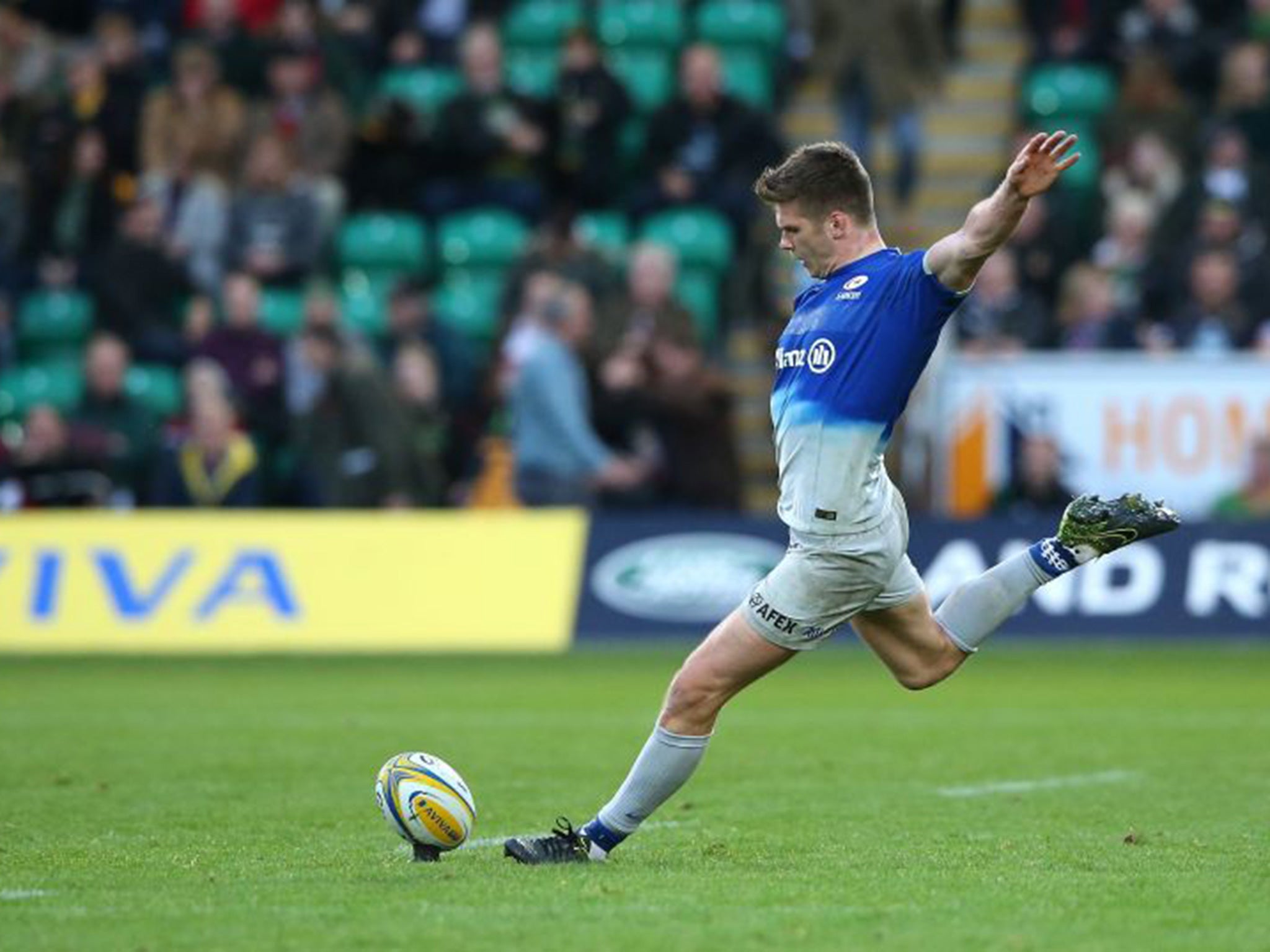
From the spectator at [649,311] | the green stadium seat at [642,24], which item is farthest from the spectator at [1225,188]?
the green stadium seat at [642,24]

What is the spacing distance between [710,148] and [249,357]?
4.45 m

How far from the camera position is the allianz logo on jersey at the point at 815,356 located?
7945 mm

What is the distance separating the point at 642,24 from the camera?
23.4 m

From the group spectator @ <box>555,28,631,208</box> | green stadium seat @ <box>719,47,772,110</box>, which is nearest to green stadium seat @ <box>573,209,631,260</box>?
spectator @ <box>555,28,631,208</box>

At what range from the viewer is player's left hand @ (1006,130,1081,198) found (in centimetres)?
742

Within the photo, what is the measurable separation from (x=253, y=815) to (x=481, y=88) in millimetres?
13366

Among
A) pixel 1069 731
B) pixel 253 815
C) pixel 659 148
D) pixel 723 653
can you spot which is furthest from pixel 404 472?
pixel 723 653

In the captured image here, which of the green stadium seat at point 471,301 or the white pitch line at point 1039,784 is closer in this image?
the white pitch line at point 1039,784

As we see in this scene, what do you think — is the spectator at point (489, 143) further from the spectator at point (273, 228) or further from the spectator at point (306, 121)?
the spectator at point (273, 228)

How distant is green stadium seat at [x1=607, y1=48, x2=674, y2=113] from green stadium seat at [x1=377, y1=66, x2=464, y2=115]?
1.50 meters

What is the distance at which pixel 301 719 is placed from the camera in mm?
13398

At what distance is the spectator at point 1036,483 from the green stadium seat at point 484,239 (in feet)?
17.3

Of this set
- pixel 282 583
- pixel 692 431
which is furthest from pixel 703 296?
pixel 282 583

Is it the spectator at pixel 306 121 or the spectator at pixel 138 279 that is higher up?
the spectator at pixel 306 121
